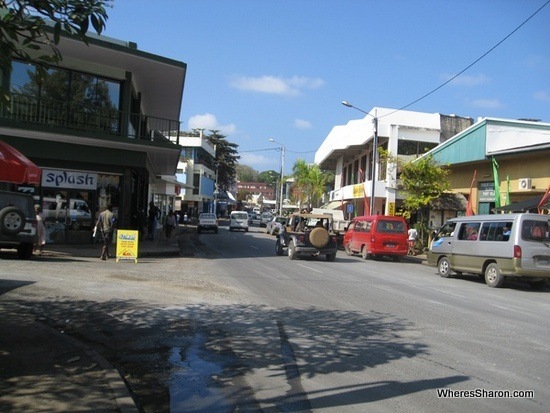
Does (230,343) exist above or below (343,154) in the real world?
below

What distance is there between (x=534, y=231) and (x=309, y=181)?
4575 centimetres

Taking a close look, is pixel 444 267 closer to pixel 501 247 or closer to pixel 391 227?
pixel 501 247

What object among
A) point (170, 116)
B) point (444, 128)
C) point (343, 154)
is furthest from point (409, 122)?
point (170, 116)

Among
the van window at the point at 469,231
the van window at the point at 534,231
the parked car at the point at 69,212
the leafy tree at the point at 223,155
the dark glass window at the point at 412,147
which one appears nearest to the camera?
the van window at the point at 534,231

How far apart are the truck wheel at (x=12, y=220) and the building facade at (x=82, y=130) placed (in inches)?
244

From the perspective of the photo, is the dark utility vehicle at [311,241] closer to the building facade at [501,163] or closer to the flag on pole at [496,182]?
the building facade at [501,163]

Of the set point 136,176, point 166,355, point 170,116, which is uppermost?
point 170,116

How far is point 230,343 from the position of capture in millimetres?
6945

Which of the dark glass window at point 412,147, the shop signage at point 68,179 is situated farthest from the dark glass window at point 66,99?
the dark glass window at point 412,147

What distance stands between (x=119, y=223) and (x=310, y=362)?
16.2m

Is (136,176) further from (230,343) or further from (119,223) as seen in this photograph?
(230,343)

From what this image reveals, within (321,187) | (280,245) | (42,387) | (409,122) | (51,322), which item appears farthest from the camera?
(321,187)

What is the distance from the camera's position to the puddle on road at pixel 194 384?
4691 mm

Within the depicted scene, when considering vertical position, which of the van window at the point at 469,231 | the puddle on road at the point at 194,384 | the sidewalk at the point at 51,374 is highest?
the van window at the point at 469,231
